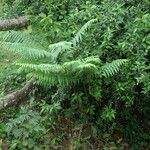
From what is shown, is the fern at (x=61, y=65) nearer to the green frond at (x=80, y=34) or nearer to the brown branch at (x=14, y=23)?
the green frond at (x=80, y=34)

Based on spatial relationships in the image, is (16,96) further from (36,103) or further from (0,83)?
(0,83)

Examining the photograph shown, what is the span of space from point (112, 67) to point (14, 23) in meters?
2.88

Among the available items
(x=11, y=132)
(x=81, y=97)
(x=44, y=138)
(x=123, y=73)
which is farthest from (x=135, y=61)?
(x=11, y=132)

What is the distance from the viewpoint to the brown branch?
7.31 m

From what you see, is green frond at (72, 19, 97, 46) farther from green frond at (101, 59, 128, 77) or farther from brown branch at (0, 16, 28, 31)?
brown branch at (0, 16, 28, 31)

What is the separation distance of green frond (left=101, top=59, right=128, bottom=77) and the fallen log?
1.55 metres

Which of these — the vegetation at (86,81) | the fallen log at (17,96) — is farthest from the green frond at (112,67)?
the fallen log at (17,96)

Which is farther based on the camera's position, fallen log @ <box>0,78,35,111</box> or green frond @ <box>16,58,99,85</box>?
fallen log @ <box>0,78,35,111</box>

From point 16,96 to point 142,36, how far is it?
2.31m

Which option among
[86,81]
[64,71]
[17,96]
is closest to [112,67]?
[86,81]

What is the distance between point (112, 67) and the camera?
5281 millimetres

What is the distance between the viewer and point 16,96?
6.30 m

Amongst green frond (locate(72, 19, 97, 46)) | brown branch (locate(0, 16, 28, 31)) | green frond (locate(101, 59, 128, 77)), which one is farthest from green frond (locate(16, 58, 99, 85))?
brown branch (locate(0, 16, 28, 31))

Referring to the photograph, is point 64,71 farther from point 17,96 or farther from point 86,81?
point 17,96
